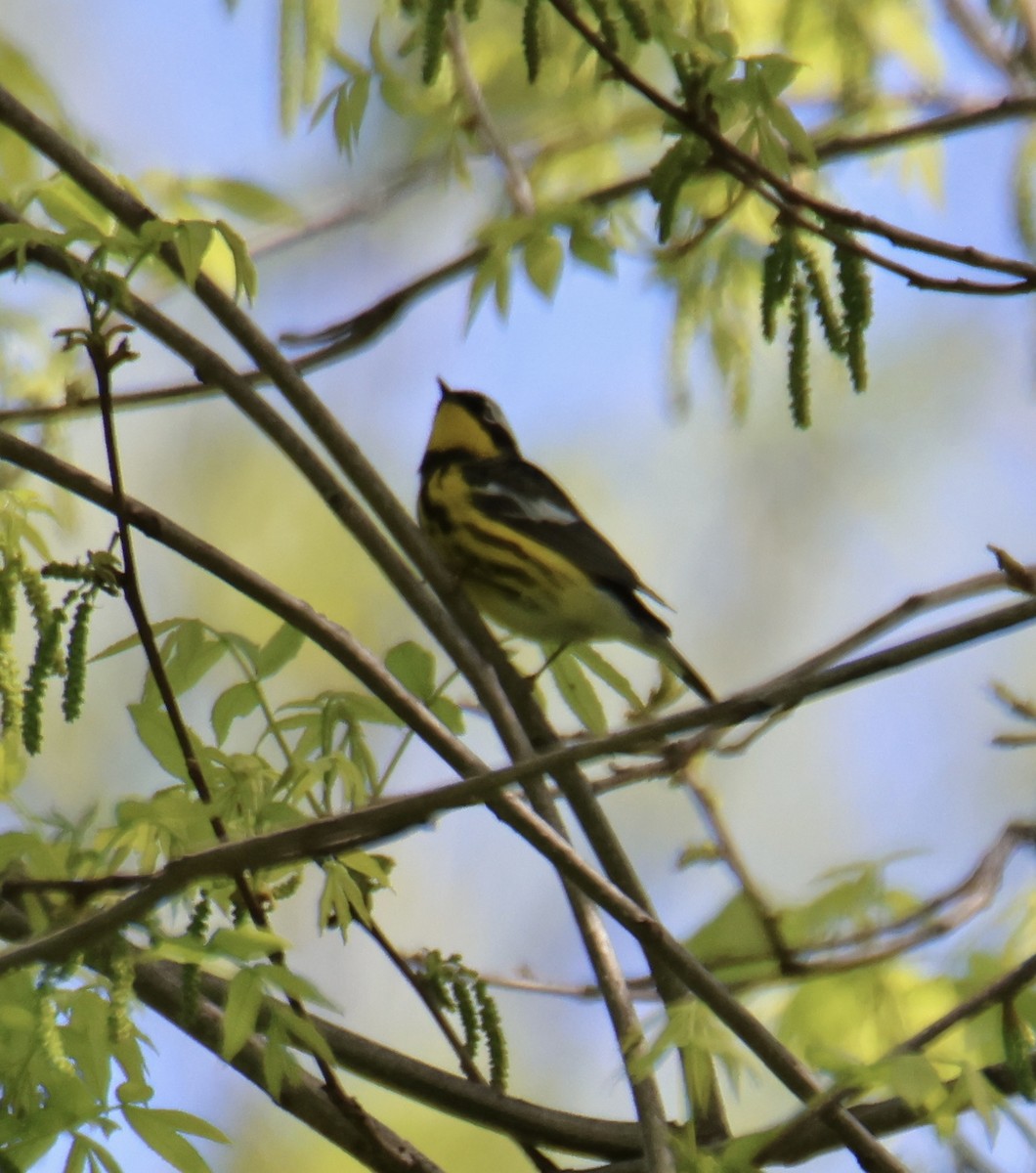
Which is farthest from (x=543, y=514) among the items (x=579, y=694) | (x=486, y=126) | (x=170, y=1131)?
(x=170, y=1131)

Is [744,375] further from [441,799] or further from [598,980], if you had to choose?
[441,799]

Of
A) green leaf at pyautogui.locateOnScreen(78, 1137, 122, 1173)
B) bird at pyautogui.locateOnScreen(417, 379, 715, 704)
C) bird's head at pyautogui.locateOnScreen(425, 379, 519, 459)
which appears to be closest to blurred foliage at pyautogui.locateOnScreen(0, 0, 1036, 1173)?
green leaf at pyautogui.locateOnScreen(78, 1137, 122, 1173)

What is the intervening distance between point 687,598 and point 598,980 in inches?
292

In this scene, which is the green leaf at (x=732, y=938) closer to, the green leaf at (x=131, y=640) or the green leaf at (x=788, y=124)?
the green leaf at (x=131, y=640)

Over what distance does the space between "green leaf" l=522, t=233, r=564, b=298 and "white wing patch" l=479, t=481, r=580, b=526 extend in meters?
1.76

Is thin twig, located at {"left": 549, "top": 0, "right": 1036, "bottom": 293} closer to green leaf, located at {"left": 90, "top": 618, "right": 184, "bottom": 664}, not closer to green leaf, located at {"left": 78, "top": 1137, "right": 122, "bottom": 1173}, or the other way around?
green leaf, located at {"left": 90, "top": 618, "right": 184, "bottom": 664}

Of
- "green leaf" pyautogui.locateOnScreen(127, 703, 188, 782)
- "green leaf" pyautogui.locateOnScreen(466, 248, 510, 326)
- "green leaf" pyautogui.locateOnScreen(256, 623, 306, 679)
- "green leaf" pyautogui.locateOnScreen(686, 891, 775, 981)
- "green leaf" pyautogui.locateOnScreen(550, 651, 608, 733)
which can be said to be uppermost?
"green leaf" pyautogui.locateOnScreen(466, 248, 510, 326)

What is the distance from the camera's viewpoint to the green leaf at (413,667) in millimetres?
2428

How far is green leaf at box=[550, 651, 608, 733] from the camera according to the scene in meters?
2.80

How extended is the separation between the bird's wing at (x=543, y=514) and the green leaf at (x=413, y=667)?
5.26 feet

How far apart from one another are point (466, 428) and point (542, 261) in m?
2.27

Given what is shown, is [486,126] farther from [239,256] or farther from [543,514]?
[543,514]

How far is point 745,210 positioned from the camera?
12.7 ft

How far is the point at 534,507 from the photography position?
457 cm
